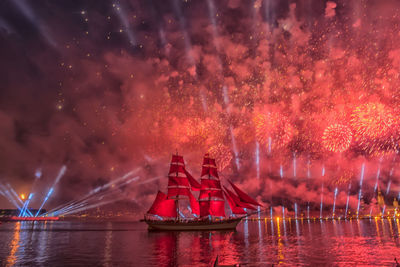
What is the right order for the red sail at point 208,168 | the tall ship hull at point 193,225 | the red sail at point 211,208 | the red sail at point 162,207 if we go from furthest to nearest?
the red sail at point 208,168
the red sail at point 211,208
the tall ship hull at point 193,225
the red sail at point 162,207

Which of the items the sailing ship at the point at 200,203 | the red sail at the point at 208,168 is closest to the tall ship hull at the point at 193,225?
the sailing ship at the point at 200,203

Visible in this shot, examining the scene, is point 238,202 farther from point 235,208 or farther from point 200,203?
point 200,203

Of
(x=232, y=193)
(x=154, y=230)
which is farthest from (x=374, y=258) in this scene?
(x=154, y=230)

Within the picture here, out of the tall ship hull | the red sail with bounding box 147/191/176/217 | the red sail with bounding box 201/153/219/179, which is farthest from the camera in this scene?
the red sail with bounding box 201/153/219/179

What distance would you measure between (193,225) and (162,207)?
39.9 feet

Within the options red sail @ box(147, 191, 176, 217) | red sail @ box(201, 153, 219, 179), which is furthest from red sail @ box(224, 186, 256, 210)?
red sail @ box(147, 191, 176, 217)

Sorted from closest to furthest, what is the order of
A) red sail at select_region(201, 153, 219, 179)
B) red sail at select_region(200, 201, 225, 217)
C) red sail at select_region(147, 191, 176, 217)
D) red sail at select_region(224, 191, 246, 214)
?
red sail at select_region(224, 191, 246, 214) < red sail at select_region(147, 191, 176, 217) < red sail at select_region(200, 201, 225, 217) < red sail at select_region(201, 153, 219, 179)

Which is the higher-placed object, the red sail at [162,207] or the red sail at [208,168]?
the red sail at [208,168]

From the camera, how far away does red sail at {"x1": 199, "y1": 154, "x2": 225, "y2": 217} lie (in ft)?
334

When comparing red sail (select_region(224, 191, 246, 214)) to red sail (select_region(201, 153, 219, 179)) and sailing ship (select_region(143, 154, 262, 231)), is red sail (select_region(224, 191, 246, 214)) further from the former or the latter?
red sail (select_region(201, 153, 219, 179))

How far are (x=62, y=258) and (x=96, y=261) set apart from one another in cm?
593

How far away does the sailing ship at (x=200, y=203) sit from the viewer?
9556 cm

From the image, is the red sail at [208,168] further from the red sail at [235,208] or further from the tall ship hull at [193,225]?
the tall ship hull at [193,225]

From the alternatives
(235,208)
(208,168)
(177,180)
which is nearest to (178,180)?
(177,180)
